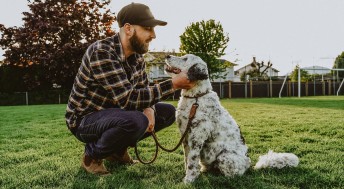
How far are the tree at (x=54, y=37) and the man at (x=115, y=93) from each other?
797 inches

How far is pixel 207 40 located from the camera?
33.6 meters

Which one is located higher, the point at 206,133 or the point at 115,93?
the point at 115,93

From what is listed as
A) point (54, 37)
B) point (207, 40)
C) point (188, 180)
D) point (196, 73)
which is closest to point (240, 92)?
point (207, 40)

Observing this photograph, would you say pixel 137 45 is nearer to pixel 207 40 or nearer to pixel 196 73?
pixel 196 73

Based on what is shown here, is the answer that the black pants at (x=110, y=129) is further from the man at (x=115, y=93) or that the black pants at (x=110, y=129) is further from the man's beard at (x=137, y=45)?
the man's beard at (x=137, y=45)

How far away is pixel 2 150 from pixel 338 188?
192 inches

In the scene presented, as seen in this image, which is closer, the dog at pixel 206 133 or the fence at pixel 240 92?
the dog at pixel 206 133

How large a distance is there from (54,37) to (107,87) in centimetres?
2305

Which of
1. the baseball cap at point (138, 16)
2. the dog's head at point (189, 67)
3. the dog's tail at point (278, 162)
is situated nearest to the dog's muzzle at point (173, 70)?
the dog's head at point (189, 67)

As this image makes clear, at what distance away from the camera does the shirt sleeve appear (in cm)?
349

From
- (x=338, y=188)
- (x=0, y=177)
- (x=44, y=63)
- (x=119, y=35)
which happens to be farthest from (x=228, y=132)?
(x=44, y=63)

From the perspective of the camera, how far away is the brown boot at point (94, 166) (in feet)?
12.6

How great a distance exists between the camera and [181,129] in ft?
12.3

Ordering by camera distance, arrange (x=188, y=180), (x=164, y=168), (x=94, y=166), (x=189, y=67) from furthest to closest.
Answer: (x=164, y=168)
(x=94, y=166)
(x=189, y=67)
(x=188, y=180)
